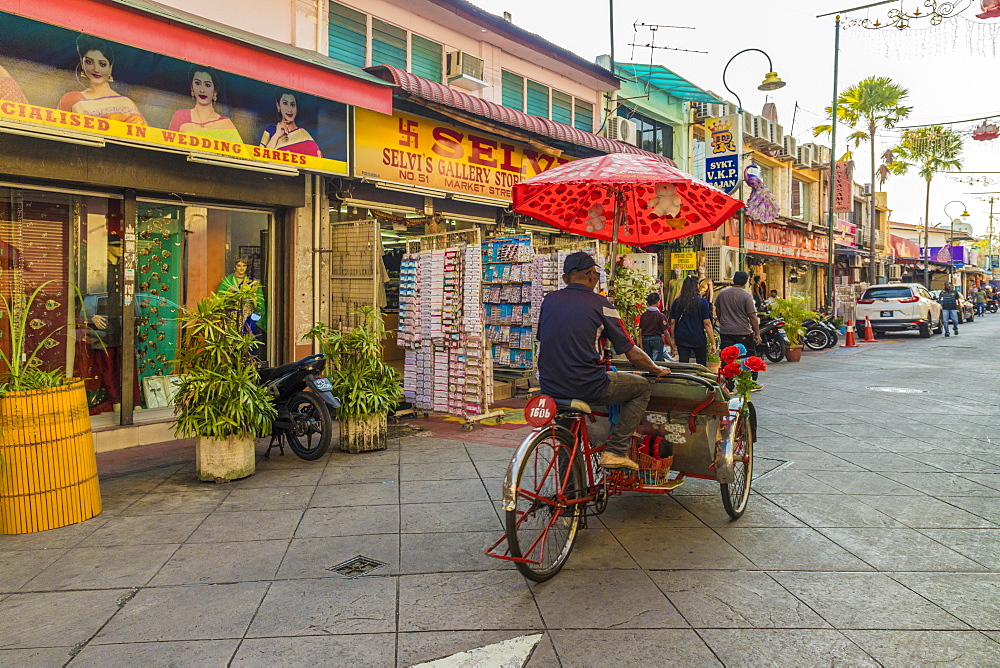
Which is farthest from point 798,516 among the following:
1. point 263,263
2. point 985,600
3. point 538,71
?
point 538,71

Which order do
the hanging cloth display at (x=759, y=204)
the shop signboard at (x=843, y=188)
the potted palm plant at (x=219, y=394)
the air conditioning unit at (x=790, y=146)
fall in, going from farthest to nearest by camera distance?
the shop signboard at (x=843, y=188) → the air conditioning unit at (x=790, y=146) → the hanging cloth display at (x=759, y=204) → the potted palm plant at (x=219, y=394)

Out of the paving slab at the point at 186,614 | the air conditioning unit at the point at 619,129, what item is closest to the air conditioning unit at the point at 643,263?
the air conditioning unit at the point at 619,129

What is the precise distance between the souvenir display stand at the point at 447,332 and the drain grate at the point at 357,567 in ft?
13.4

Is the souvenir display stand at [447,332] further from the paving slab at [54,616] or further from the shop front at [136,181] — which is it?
the paving slab at [54,616]

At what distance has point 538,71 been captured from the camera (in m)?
14.4

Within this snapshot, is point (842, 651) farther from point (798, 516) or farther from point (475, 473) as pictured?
point (475, 473)

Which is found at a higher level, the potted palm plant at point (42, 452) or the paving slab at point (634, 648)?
the potted palm plant at point (42, 452)

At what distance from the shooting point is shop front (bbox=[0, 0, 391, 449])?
22.0 feet

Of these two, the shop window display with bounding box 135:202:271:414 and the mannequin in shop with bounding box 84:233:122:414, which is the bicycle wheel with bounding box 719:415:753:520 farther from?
the mannequin in shop with bounding box 84:233:122:414

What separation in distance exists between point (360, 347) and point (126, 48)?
3.98 m

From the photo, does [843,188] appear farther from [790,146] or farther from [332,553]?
[332,553]

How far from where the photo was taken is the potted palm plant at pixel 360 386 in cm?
725

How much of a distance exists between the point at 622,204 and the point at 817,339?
14.8 m

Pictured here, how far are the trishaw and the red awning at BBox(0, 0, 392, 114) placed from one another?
5122 millimetres
